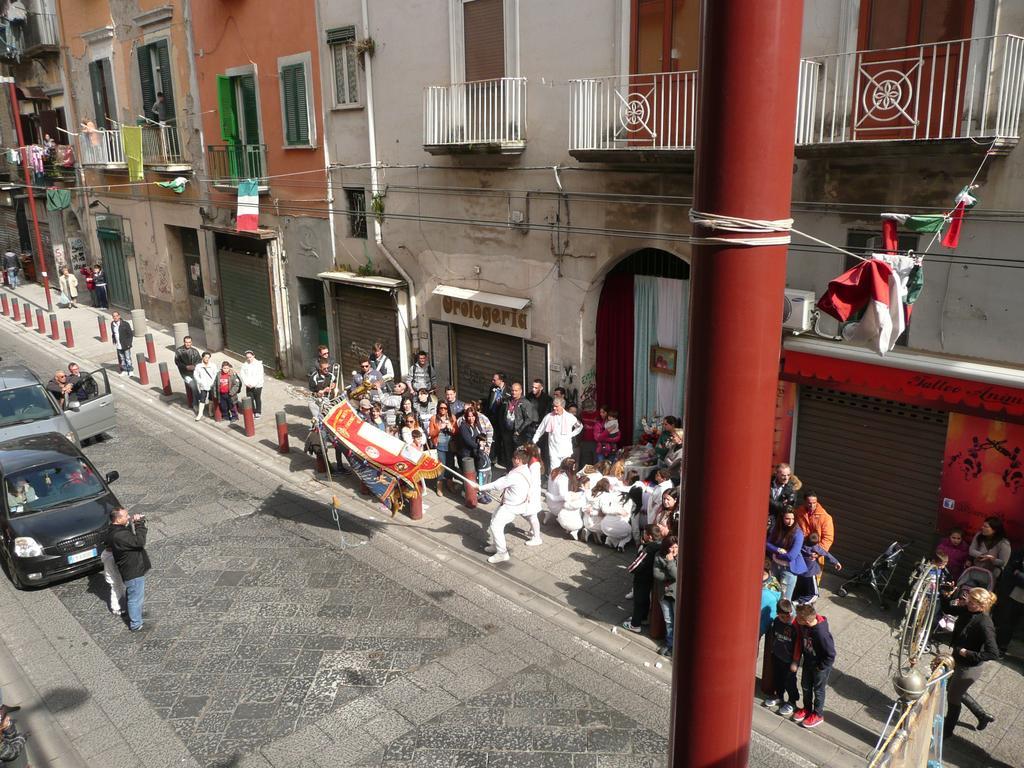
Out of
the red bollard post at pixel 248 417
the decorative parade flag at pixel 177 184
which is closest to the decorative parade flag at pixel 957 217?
the red bollard post at pixel 248 417

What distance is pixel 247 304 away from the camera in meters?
23.6

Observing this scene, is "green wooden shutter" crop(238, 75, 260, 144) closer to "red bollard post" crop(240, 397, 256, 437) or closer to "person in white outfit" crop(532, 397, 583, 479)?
"red bollard post" crop(240, 397, 256, 437)

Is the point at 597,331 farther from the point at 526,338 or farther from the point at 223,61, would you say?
the point at 223,61

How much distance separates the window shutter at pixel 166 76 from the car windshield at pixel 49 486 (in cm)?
1571

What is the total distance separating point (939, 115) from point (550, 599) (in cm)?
Result: 745

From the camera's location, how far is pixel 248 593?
11250 millimetres

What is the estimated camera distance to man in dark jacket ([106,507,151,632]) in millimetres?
10234

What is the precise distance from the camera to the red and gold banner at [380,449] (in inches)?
499

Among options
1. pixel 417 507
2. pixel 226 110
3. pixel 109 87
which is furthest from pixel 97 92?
pixel 417 507

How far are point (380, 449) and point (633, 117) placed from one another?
625 centimetres

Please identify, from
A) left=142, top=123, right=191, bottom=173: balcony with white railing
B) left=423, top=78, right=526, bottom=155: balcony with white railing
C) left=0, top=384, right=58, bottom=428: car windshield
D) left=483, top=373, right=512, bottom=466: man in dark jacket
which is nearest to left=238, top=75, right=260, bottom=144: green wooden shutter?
left=142, top=123, right=191, bottom=173: balcony with white railing

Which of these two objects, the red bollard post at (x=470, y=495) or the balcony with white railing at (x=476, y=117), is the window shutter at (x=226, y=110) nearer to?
the balcony with white railing at (x=476, y=117)

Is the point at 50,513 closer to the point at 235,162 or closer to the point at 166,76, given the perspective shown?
the point at 235,162

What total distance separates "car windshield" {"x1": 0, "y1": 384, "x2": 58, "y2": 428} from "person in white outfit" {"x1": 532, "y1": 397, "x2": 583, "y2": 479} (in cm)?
905
